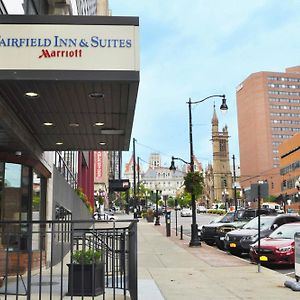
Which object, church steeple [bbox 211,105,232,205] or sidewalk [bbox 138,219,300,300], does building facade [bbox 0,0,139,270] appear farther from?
church steeple [bbox 211,105,232,205]

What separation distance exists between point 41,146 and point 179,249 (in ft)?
35.0

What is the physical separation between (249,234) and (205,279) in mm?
7100

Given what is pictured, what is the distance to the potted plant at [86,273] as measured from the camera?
911cm

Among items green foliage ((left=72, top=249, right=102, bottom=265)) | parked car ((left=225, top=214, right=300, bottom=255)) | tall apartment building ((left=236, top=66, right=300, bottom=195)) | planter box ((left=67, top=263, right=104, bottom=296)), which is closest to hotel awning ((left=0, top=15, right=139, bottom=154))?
green foliage ((left=72, top=249, right=102, bottom=265))

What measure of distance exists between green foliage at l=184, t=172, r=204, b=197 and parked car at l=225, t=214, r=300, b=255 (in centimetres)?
541

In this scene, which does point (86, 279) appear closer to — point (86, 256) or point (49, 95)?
point (86, 256)

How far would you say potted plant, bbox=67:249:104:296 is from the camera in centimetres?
911

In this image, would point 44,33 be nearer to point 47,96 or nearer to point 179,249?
point 47,96

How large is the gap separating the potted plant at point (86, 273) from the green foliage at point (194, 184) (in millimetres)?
17905

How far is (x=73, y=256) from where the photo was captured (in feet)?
30.5

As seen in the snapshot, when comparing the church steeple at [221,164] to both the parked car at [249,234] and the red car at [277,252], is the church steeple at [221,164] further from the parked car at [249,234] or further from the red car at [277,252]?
the red car at [277,252]

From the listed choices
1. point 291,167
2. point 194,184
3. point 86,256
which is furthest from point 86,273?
point 291,167

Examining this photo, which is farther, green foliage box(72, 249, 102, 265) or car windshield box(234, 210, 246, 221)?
car windshield box(234, 210, 246, 221)

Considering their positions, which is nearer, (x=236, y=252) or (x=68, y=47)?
(x=68, y=47)
